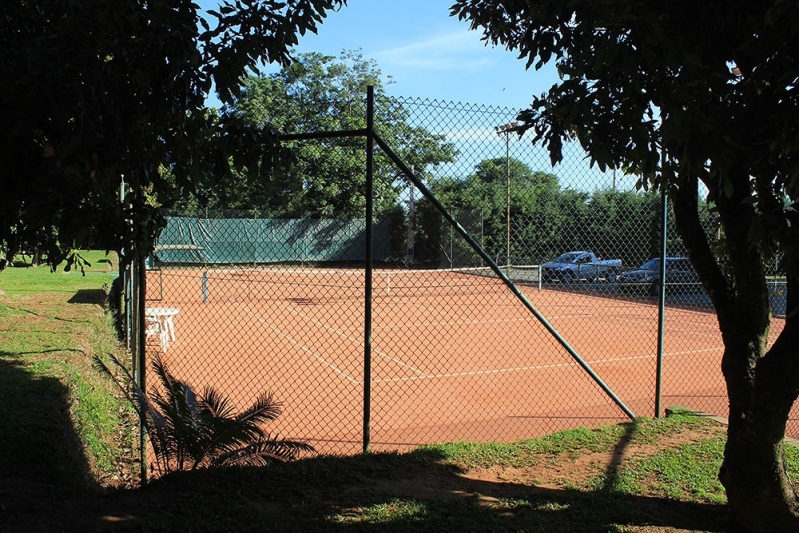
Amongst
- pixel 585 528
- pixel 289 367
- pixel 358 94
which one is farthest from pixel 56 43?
pixel 358 94

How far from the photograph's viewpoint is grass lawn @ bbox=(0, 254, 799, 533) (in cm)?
357

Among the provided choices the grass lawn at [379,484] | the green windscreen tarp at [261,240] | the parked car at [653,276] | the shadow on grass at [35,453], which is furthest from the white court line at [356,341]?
the shadow on grass at [35,453]

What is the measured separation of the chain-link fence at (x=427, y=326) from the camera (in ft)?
18.8

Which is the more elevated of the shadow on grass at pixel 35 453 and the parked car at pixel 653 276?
the parked car at pixel 653 276

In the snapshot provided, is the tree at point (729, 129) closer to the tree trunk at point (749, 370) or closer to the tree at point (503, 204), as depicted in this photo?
the tree trunk at point (749, 370)

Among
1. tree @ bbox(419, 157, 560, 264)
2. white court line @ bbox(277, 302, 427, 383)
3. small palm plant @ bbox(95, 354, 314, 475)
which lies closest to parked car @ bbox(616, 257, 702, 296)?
tree @ bbox(419, 157, 560, 264)

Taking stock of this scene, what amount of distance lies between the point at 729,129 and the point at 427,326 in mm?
14264

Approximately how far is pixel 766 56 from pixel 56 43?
126 inches

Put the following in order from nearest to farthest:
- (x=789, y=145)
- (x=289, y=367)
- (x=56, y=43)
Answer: (x=56, y=43) < (x=789, y=145) < (x=289, y=367)

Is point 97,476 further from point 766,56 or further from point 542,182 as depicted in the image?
point 542,182

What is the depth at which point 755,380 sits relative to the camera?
3846 millimetres

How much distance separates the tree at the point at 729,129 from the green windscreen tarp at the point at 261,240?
7.94 feet

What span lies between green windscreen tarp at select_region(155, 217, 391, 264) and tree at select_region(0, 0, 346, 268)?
230 cm

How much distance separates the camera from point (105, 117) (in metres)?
2.65
